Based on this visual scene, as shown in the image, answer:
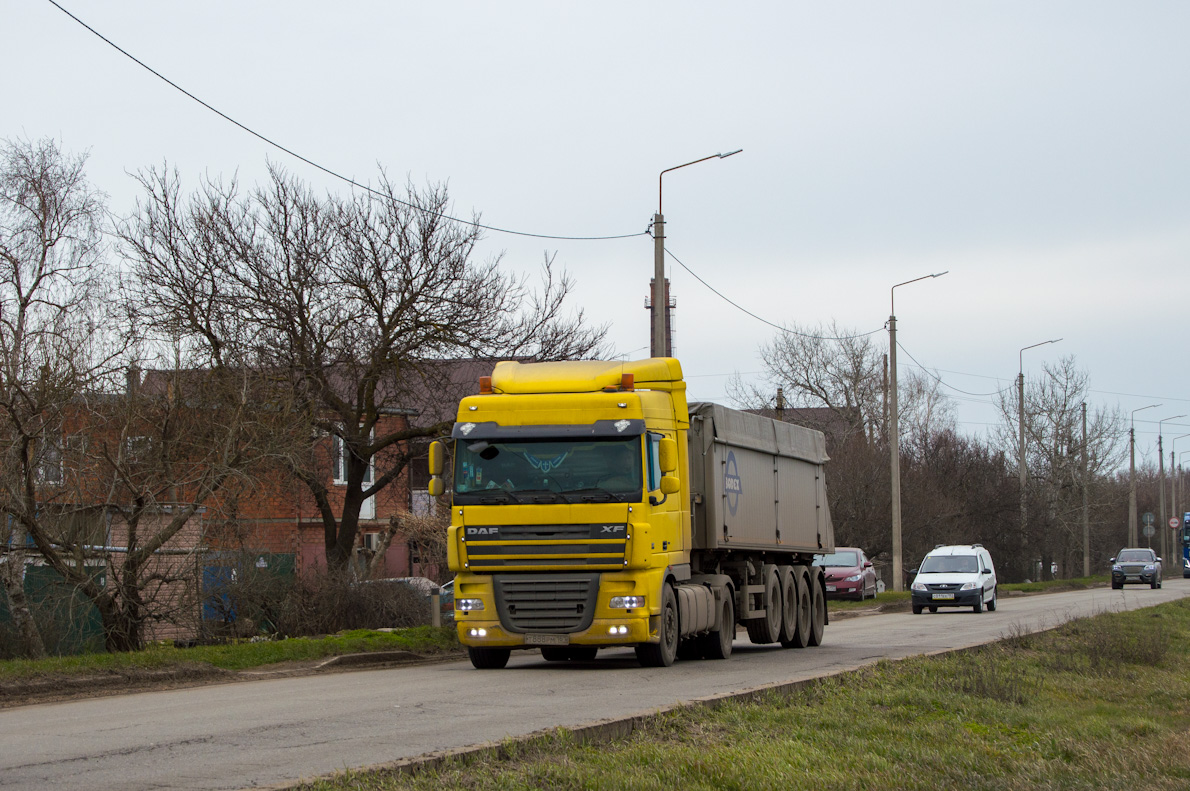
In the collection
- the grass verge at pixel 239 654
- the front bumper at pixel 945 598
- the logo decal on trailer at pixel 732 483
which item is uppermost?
the logo decal on trailer at pixel 732 483

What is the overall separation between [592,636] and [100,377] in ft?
28.7

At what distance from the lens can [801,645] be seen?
21.0 metres

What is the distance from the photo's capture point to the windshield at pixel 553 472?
50.0ft

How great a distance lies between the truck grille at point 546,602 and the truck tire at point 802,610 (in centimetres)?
669

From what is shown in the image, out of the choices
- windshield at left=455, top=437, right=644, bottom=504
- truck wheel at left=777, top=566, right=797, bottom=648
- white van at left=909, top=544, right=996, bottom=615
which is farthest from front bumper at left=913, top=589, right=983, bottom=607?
windshield at left=455, top=437, right=644, bottom=504

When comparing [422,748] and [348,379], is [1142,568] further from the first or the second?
[422,748]

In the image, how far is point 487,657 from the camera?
16.4 meters

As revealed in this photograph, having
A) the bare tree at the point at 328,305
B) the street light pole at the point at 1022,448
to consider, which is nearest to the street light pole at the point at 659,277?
the bare tree at the point at 328,305

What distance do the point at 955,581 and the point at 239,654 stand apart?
21153 mm

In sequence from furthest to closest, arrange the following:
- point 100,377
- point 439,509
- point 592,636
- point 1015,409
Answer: point 1015,409 → point 439,509 → point 100,377 → point 592,636

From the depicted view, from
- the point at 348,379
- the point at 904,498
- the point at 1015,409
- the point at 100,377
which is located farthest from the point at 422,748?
the point at 1015,409

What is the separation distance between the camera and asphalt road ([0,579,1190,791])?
8289 millimetres

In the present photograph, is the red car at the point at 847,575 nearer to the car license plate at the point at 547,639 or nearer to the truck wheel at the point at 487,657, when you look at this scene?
the truck wheel at the point at 487,657

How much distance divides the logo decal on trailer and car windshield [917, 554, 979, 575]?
56.8 ft
